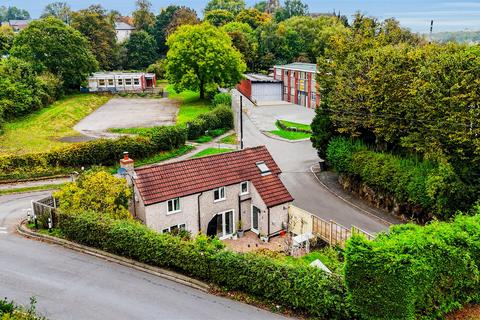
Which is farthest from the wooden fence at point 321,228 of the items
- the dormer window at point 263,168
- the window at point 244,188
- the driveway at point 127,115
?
the driveway at point 127,115

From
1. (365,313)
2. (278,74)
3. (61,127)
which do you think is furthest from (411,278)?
(278,74)

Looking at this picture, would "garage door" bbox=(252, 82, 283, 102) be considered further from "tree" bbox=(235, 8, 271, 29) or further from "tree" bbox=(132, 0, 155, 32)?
"tree" bbox=(132, 0, 155, 32)

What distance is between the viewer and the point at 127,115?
67125 mm

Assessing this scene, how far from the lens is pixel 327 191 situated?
136ft

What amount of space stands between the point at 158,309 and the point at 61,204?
11.0m

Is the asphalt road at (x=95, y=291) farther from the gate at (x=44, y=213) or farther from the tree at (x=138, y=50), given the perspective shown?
the tree at (x=138, y=50)

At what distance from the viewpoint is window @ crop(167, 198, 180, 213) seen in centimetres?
2939

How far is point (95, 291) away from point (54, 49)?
64972 mm

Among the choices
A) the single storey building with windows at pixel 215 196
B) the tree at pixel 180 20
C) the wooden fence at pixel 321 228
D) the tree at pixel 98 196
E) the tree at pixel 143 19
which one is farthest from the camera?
the tree at pixel 143 19

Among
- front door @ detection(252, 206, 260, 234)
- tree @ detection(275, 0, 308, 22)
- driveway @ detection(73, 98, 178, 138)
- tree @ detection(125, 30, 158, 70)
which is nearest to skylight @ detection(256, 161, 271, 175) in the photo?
front door @ detection(252, 206, 260, 234)

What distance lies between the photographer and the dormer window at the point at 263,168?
108ft

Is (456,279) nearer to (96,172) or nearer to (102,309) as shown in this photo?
(102,309)

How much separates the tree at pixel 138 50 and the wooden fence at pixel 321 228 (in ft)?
290

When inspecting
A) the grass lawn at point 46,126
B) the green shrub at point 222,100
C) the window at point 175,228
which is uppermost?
the green shrub at point 222,100
